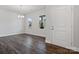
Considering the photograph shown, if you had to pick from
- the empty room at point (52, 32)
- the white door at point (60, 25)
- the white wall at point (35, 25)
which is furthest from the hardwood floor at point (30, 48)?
the white wall at point (35, 25)

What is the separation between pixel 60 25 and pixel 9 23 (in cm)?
508

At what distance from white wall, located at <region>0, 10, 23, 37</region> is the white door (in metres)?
4.24

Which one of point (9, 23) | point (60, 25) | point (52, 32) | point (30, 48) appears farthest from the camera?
point (9, 23)

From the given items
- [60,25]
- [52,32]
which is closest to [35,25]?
[52,32]

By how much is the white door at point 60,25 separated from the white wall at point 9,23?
13.9ft

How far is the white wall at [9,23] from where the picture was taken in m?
6.83

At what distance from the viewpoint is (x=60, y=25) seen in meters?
3.77

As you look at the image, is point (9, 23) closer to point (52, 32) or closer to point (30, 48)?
point (52, 32)

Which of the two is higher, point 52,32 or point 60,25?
point 60,25

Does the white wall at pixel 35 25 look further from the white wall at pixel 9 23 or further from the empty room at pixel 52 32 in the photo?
the white wall at pixel 9 23
